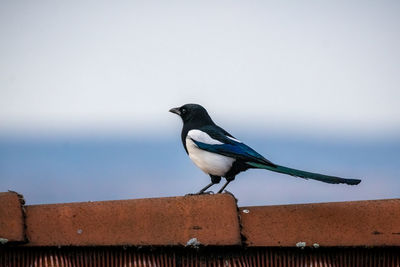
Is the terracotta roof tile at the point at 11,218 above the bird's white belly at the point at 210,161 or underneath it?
underneath

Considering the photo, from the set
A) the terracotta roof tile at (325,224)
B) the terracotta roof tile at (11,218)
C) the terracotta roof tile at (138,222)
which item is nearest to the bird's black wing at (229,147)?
the terracotta roof tile at (325,224)

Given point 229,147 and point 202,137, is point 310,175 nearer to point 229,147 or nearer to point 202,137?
point 229,147

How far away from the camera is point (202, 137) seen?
3852 millimetres

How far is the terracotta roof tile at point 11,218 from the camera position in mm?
2312

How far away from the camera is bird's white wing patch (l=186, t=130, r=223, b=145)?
381cm

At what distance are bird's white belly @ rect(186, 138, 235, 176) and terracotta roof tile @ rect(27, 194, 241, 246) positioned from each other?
4.17ft

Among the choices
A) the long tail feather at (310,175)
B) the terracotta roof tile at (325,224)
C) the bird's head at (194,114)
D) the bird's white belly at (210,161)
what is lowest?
the terracotta roof tile at (325,224)

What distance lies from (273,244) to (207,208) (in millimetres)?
289

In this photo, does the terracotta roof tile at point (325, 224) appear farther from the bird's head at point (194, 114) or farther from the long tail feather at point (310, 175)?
the bird's head at point (194, 114)

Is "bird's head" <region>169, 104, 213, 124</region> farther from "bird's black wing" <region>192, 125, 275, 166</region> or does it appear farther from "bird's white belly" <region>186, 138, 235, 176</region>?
"bird's white belly" <region>186, 138, 235, 176</region>

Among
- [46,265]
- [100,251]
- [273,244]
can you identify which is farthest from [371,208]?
[46,265]

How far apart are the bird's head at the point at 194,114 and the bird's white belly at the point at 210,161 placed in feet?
0.85

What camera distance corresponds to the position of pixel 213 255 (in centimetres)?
235

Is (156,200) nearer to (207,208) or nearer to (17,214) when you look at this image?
(207,208)
